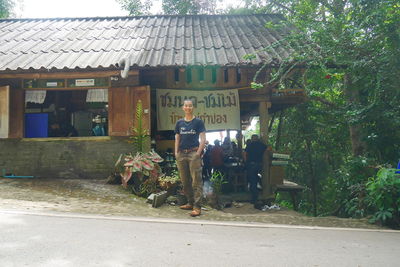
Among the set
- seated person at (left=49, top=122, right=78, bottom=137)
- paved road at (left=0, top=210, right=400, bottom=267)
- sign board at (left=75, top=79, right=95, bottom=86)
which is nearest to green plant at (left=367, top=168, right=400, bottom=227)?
paved road at (left=0, top=210, right=400, bottom=267)

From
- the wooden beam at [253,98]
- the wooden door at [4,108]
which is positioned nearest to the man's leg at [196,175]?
the wooden beam at [253,98]

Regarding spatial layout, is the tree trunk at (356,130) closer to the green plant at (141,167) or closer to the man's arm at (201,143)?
the man's arm at (201,143)

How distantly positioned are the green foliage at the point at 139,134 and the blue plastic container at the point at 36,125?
8.31 ft

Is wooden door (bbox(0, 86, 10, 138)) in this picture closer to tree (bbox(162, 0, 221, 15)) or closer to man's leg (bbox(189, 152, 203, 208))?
man's leg (bbox(189, 152, 203, 208))

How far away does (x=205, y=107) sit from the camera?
8.84 metres

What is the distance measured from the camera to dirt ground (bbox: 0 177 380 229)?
525 cm

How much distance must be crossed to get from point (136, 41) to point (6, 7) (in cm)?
1248

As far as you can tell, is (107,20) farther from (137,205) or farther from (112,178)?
(137,205)

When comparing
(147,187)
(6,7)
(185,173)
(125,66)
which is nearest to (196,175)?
(185,173)

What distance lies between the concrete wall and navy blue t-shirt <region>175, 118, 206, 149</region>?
295cm

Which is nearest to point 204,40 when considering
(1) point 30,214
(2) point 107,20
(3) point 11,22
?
(2) point 107,20

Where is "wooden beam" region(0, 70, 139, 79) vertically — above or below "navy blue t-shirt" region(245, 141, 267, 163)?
above

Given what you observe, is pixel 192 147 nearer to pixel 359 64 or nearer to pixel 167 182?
pixel 167 182

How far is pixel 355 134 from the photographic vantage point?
29.8 ft
